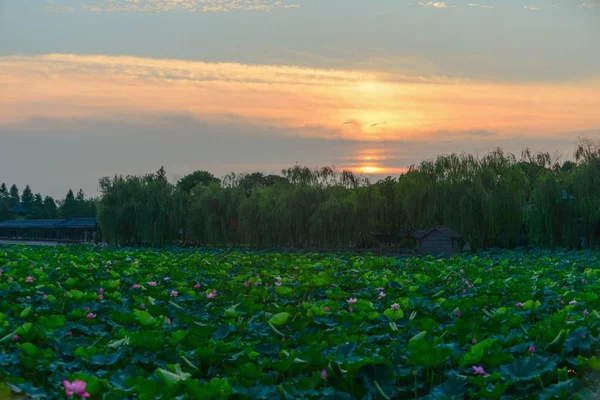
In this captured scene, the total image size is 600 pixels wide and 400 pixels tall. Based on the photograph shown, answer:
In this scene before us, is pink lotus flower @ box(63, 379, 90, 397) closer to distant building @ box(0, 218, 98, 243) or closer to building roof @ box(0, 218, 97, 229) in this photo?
building roof @ box(0, 218, 97, 229)

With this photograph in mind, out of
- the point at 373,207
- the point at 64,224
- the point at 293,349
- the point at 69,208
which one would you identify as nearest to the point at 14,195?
the point at 69,208

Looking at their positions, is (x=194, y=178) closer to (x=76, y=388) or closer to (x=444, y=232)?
(x=444, y=232)

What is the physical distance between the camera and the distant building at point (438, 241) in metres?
23.5

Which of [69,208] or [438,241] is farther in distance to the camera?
[69,208]

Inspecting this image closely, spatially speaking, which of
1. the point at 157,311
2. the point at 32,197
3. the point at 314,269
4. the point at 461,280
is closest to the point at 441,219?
the point at 314,269

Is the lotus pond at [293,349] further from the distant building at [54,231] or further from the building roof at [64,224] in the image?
the distant building at [54,231]

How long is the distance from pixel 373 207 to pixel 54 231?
32.1 m

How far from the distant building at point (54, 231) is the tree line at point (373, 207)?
1216 cm

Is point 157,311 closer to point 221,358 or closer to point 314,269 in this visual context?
point 221,358

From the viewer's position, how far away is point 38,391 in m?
4.36

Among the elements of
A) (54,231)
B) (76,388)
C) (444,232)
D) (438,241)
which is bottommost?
(54,231)

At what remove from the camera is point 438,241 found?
23.8m

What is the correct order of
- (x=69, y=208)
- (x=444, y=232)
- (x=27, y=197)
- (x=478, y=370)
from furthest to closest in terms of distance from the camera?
(x=27, y=197) < (x=69, y=208) < (x=444, y=232) < (x=478, y=370)

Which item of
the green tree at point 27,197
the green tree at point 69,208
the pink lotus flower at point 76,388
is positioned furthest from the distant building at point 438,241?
the green tree at point 27,197
